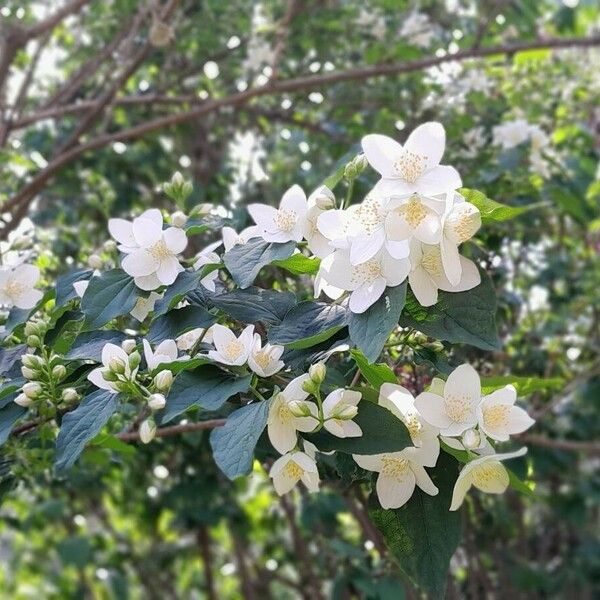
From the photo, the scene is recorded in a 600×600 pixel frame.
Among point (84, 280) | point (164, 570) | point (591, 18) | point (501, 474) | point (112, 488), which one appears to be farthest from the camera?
point (591, 18)

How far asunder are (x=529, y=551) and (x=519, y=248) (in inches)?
56.7

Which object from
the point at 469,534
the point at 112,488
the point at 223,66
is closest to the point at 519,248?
the point at 469,534

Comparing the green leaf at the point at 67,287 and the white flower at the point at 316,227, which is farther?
the green leaf at the point at 67,287

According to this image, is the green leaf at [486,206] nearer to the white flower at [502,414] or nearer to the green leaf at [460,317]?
the green leaf at [460,317]

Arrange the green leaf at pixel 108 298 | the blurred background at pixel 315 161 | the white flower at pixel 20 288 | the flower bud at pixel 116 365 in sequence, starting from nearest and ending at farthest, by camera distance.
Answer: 1. the flower bud at pixel 116 365
2. the green leaf at pixel 108 298
3. the white flower at pixel 20 288
4. the blurred background at pixel 315 161

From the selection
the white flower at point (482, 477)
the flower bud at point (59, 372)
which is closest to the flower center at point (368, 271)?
the white flower at point (482, 477)

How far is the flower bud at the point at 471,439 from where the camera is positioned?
91 centimetres

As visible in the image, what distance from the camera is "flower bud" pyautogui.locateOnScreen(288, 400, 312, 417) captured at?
89 cm

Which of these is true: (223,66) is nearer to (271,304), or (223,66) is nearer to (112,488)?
(112,488)

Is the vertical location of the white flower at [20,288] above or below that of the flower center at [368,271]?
below

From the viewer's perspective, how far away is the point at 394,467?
3.14ft

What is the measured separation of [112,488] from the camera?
3.16 meters

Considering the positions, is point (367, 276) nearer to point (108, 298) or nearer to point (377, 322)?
point (377, 322)

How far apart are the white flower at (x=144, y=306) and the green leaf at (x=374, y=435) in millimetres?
317
